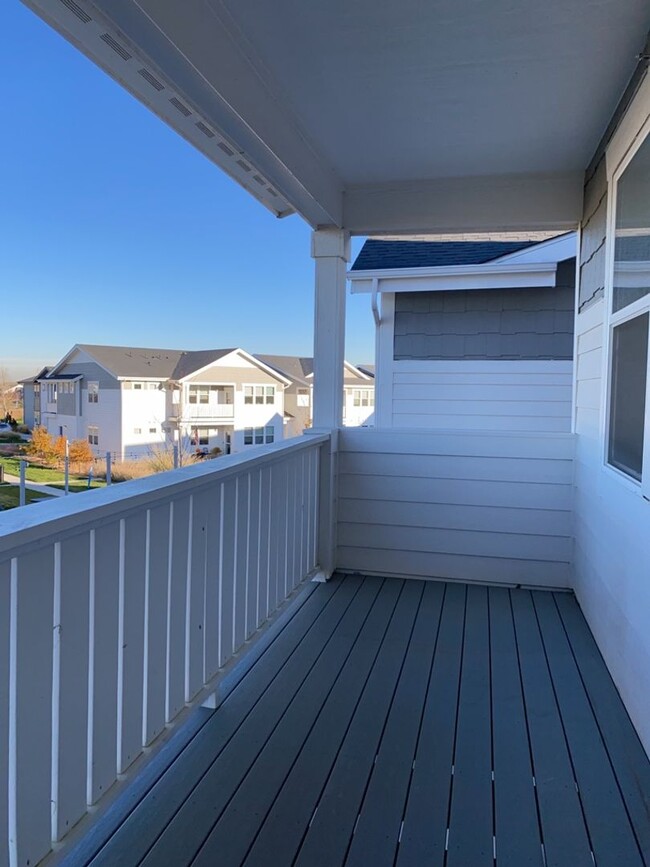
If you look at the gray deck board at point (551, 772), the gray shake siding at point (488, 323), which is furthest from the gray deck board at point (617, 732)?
the gray shake siding at point (488, 323)

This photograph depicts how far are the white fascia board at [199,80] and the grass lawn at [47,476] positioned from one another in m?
1.22

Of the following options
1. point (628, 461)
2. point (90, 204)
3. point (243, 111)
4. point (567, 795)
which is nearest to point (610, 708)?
point (567, 795)

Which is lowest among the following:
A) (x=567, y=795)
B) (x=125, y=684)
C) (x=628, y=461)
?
(x=567, y=795)

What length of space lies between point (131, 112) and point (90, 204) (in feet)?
1.94

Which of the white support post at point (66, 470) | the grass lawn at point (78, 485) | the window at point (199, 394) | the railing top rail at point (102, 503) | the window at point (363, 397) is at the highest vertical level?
the window at point (363, 397)

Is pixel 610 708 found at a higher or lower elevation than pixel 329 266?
lower

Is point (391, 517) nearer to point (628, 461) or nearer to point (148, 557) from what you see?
point (628, 461)

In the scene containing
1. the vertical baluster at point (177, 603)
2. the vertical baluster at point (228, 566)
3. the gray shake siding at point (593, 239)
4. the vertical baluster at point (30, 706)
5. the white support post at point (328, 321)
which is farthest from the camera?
the white support post at point (328, 321)

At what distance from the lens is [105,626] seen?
147cm

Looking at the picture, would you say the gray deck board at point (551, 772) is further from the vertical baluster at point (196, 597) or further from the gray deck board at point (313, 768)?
the vertical baluster at point (196, 597)

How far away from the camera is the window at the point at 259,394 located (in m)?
1.87

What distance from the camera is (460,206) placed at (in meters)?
3.56

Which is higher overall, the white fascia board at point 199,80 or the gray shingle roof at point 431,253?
the gray shingle roof at point 431,253

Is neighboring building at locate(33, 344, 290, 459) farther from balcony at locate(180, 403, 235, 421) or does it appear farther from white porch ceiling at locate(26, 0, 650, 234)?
white porch ceiling at locate(26, 0, 650, 234)
